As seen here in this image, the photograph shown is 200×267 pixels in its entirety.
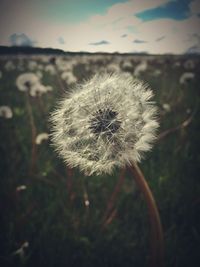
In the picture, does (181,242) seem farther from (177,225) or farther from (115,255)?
(115,255)

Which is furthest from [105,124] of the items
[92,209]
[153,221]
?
[92,209]

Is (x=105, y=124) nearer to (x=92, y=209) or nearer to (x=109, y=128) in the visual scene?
(x=109, y=128)

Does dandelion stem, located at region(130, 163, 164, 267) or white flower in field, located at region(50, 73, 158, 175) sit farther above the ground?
white flower in field, located at region(50, 73, 158, 175)

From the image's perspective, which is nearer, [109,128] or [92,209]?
[109,128]

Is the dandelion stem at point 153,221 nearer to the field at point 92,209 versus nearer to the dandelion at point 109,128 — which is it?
the dandelion at point 109,128

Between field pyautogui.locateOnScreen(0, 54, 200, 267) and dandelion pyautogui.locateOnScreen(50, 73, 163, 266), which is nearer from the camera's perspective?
dandelion pyautogui.locateOnScreen(50, 73, 163, 266)

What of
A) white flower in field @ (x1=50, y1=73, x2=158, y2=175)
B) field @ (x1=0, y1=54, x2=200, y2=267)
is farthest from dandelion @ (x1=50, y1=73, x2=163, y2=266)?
field @ (x1=0, y1=54, x2=200, y2=267)

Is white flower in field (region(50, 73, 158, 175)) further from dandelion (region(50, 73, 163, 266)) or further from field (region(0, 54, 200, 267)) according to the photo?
field (region(0, 54, 200, 267))
